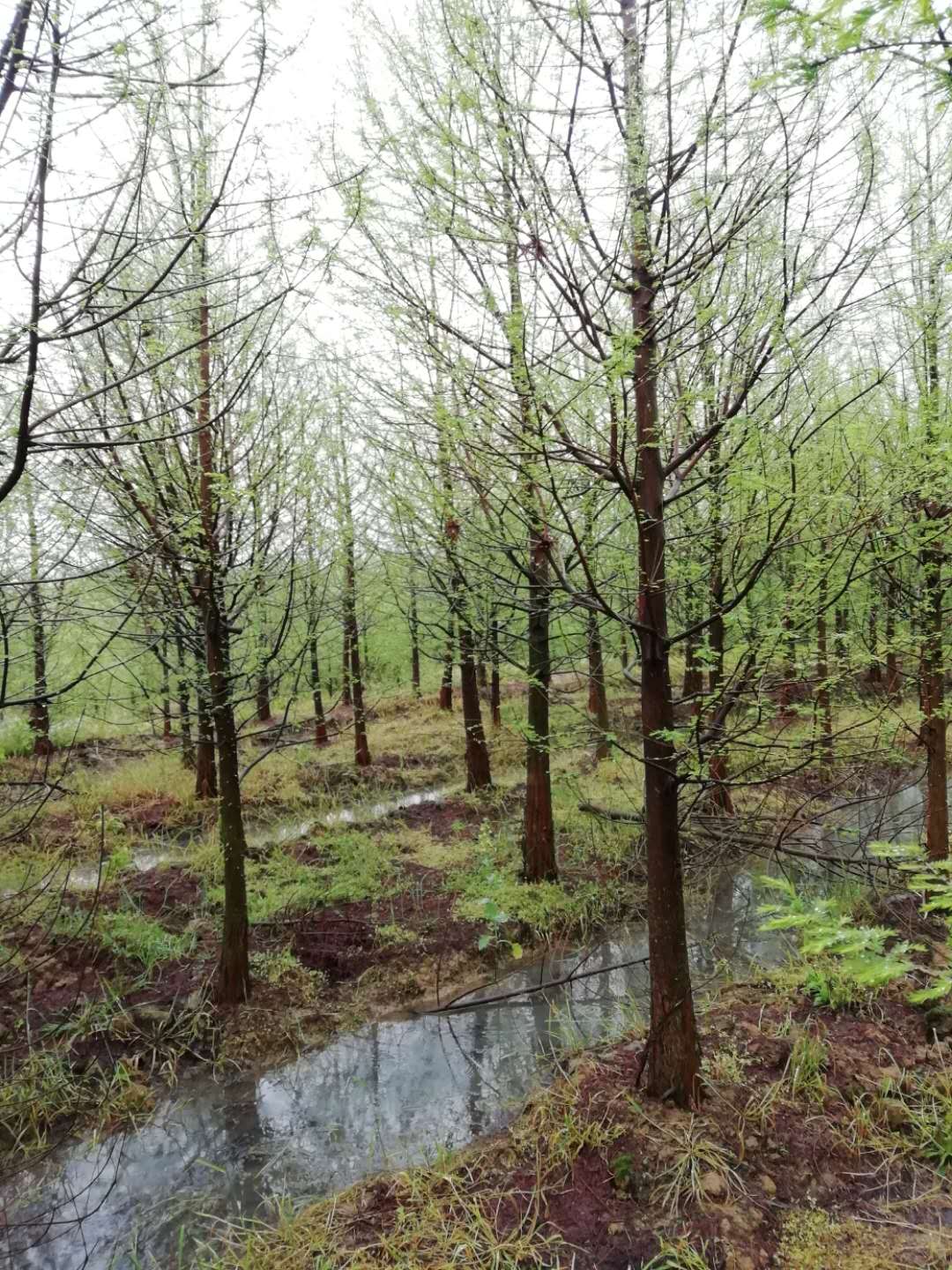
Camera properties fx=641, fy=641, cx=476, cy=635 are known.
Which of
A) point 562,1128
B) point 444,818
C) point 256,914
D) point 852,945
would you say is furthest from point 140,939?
point 852,945

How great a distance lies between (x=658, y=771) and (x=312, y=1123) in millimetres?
3650

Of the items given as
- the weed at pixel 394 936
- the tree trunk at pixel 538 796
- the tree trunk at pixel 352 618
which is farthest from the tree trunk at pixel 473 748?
the weed at pixel 394 936

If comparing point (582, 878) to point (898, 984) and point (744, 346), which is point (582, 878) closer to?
point (898, 984)

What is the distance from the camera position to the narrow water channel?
3.73 meters

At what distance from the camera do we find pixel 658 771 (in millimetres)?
3342

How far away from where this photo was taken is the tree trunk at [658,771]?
124 inches

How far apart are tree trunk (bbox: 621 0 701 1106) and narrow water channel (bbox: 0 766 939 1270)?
2.51 feet

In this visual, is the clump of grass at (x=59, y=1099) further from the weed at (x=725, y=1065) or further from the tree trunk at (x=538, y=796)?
the tree trunk at (x=538, y=796)

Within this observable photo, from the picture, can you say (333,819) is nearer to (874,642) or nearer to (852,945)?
(874,642)

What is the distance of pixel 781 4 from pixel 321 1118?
20.0ft

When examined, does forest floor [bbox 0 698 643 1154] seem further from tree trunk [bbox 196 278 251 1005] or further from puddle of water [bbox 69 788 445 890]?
tree trunk [bbox 196 278 251 1005]

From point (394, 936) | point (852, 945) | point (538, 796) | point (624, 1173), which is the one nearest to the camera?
point (852, 945)

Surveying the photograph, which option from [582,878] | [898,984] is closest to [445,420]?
[898,984]

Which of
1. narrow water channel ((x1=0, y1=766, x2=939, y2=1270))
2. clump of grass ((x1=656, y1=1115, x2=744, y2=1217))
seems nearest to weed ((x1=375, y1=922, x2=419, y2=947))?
narrow water channel ((x1=0, y1=766, x2=939, y2=1270))
